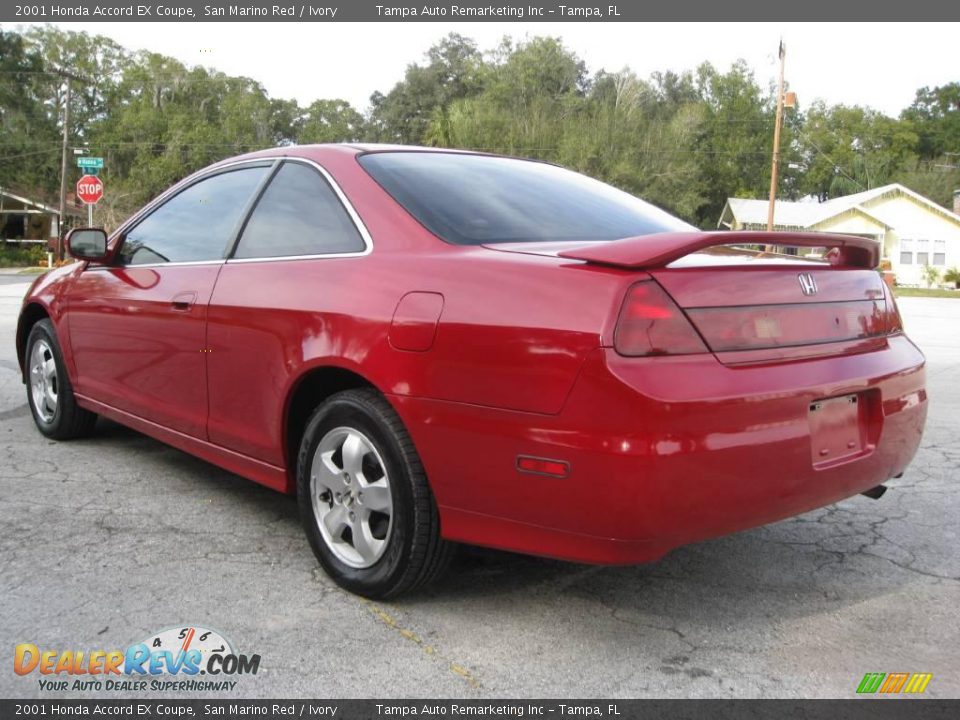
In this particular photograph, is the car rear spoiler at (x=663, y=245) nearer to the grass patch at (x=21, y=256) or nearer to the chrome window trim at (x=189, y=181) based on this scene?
the chrome window trim at (x=189, y=181)

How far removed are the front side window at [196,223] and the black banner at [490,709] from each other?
1.92m

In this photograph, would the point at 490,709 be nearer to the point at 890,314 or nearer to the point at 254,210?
the point at 890,314

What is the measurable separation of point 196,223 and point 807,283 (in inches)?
103

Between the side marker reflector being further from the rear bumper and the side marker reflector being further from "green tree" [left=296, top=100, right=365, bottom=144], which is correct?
"green tree" [left=296, top=100, right=365, bottom=144]

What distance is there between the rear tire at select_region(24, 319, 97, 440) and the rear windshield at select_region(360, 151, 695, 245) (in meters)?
2.58

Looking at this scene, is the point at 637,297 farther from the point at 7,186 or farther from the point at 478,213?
the point at 7,186

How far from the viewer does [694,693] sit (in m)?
2.32

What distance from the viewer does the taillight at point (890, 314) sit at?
3.07 meters

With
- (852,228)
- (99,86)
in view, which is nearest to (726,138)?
(852,228)

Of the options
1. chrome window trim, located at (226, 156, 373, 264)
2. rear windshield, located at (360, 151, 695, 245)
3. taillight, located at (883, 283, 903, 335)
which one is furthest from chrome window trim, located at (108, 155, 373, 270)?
taillight, located at (883, 283, 903, 335)

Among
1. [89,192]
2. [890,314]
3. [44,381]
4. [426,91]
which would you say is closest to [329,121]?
[426,91]

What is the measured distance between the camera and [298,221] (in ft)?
11.0

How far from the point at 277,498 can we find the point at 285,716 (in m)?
1.92

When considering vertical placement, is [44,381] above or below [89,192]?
below
